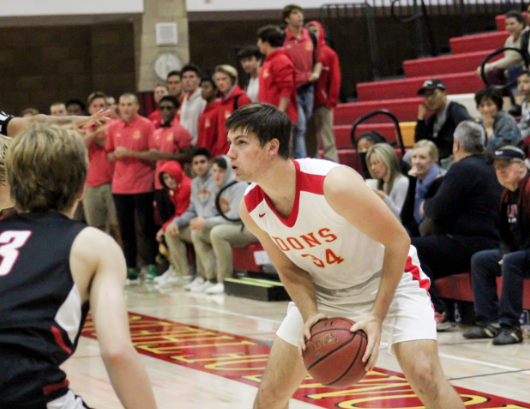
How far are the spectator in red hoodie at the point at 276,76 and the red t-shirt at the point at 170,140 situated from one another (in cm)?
146

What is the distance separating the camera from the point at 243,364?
559cm

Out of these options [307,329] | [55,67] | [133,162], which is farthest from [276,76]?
[55,67]

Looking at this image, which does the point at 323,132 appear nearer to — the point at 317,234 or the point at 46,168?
the point at 317,234

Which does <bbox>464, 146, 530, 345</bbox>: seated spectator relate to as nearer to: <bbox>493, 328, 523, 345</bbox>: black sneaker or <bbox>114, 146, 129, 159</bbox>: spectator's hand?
<bbox>493, 328, 523, 345</bbox>: black sneaker

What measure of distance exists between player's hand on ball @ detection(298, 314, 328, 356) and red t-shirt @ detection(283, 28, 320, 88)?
6.42 metres

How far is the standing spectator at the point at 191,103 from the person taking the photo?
34.0 ft

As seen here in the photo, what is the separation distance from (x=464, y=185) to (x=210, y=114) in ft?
13.4

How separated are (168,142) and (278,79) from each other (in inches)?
73.7

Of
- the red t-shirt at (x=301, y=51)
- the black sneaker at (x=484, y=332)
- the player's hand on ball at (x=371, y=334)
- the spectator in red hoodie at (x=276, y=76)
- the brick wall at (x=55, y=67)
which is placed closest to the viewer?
the player's hand on ball at (x=371, y=334)

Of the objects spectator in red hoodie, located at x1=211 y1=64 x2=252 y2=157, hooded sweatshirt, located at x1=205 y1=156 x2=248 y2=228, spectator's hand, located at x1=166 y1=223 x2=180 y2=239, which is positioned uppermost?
spectator in red hoodie, located at x1=211 y1=64 x2=252 y2=157

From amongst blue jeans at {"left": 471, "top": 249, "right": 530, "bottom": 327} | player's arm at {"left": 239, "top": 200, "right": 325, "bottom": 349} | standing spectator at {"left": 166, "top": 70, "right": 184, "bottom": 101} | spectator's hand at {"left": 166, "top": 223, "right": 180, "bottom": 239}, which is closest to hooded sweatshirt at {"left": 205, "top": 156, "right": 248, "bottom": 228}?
spectator's hand at {"left": 166, "top": 223, "right": 180, "bottom": 239}

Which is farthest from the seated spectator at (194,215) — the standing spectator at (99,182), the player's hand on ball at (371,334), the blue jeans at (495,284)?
the player's hand on ball at (371,334)

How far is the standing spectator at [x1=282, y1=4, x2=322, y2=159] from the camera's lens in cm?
941

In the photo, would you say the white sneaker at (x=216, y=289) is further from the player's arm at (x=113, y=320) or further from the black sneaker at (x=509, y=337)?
the player's arm at (x=113, y=320)
